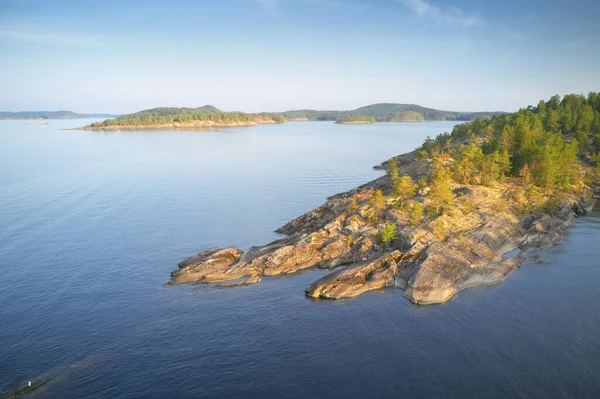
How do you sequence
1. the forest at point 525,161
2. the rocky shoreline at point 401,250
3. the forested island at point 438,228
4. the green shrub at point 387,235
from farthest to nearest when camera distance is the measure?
the forest at point 525,161
the green shrub at point 387,235
the forested island at point 438,228
the rocky shoreline at point 401,250

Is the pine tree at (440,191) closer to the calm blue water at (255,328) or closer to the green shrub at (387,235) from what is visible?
the green shrub at (387,235)

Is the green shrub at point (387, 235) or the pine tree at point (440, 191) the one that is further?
the pine tree at point (440, 191)

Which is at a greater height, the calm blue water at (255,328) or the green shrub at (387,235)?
the green shrub at (387,235)

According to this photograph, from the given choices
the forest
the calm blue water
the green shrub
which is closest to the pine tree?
the forest

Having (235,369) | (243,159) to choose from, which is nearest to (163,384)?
(235,369)

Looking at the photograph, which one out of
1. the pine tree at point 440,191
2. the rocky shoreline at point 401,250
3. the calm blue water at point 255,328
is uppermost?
the pine tree at point 440,191

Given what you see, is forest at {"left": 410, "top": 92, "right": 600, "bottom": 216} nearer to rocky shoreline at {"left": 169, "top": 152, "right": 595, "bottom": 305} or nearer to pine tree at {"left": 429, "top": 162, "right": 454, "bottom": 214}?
pine tree at {"left": 429, "top": 162, "right": 454, "bottom": 214}

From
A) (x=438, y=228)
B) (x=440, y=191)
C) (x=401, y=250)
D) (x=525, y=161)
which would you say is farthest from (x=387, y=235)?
(x=525, y=161)

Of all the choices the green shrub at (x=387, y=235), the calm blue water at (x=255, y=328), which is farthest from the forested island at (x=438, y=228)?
the calm blue water at (x=255, y=328)
